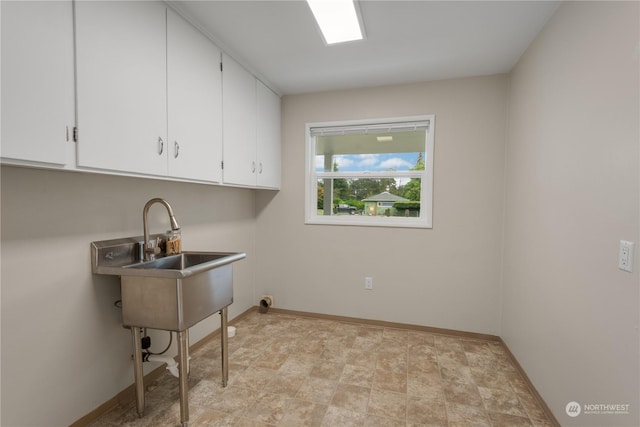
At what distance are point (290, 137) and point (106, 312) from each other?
2.26 metres

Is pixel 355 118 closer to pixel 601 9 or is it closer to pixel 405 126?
pixel 405 126

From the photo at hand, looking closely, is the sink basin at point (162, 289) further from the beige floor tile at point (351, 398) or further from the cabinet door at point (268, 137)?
the cabinet door at point (268, 137)

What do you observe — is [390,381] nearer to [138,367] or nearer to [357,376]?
[357,376]

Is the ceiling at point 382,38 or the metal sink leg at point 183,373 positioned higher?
the ceiling at point 382,38

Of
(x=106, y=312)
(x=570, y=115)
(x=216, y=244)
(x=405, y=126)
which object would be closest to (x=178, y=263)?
(x=106, y=312)

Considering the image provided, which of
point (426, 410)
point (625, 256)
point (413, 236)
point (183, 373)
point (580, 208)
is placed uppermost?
point (580, 208)

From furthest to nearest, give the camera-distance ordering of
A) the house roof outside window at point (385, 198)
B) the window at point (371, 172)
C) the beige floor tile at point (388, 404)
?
1. the house roof outside window at point (385, 198)
2. the window at point (371, 172)
3. the beige floor tile at point (388, 404)

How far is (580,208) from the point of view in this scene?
1501 mm

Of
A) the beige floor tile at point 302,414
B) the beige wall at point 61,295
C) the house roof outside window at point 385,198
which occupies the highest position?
the house roof outside window at point 385,198

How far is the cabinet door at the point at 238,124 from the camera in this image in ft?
7.50

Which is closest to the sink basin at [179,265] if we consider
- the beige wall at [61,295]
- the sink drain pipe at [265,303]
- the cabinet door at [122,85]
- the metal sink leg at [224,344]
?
the beige wall at [61,295]

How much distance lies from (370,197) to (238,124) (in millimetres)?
1504

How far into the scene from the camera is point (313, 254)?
3.22 metres

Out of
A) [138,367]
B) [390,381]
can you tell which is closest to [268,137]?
[138,367]
